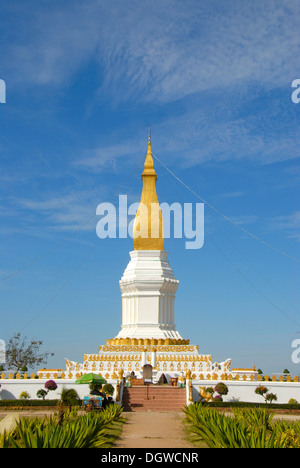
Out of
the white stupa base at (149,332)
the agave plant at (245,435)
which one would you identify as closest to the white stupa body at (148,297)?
the white stupa base at (149,332)

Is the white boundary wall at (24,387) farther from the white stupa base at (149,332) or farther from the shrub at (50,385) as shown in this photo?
the white stupa base at (149,332)

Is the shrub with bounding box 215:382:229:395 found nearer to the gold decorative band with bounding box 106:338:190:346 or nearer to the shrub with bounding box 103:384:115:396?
the shrub with bounding box 103:384:115:396

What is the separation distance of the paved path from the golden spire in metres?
24.9

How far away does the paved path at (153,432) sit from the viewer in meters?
17.0

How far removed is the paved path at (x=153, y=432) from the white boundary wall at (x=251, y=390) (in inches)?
338

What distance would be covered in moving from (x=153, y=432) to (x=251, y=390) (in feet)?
54.9

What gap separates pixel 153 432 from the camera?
2012cm

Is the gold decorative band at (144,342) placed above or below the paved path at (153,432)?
above

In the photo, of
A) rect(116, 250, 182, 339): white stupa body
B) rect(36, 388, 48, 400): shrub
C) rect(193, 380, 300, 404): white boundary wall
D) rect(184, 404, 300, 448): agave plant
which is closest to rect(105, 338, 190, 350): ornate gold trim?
rect(116, 250, 182, 339): white stupa body

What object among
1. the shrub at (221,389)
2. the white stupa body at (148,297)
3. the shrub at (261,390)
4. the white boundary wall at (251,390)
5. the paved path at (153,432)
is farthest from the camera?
the white stupa body at (148,297)

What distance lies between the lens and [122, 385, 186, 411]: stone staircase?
102 ft

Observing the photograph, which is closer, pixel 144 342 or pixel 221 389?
pixel 221 389

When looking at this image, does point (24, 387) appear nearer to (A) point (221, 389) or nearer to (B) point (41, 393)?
(B) point (41, 393)

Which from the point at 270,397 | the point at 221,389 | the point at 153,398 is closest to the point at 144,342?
the point at 221,389
